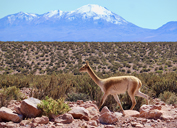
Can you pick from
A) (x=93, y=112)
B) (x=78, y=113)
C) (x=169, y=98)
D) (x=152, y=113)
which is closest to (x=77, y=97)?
(x=93, y=112)

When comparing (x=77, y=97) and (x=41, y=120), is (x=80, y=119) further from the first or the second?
(x=77, y=97)

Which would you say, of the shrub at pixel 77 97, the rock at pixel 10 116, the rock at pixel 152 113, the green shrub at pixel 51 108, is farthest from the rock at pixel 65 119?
the shrub at pixel 77 97

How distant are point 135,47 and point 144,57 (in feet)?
28.9

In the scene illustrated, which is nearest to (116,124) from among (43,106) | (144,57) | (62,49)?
(43,106)

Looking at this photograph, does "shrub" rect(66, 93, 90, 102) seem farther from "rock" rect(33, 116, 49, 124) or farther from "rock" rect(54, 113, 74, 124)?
"rock" rect(33, 116, 49, 124)

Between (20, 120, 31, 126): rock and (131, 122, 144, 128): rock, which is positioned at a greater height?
(131, 122, 144, 128): rock

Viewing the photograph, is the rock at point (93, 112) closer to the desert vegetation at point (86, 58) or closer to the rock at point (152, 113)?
the rock at point (152, 113)

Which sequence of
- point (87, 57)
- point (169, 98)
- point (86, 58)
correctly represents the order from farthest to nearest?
point (87, 57) < point (86, 58) < point (169, 98)

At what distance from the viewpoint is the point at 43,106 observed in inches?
257

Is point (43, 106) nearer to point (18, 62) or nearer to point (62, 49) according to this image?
point (18, 62)

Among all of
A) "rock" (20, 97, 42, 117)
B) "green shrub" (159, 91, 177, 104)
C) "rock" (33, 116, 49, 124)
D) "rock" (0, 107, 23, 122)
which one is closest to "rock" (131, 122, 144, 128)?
"rock" (33, 116, 49, 124)

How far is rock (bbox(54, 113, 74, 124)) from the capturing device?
6.14m

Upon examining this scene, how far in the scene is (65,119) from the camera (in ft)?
20.3

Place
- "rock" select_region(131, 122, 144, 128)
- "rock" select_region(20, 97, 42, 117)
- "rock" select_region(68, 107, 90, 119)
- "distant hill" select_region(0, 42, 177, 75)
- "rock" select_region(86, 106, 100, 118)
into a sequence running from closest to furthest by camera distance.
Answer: "rock" select_region(131, 122, 144, 128) → "rock" select_region(20, 97, 42, 117) → "rock" select_region(68, 107, 90, 119) → "rock" select_region(86, 106, 100, 118) → "distant hill" select_region(0, 42, 177, 75)
